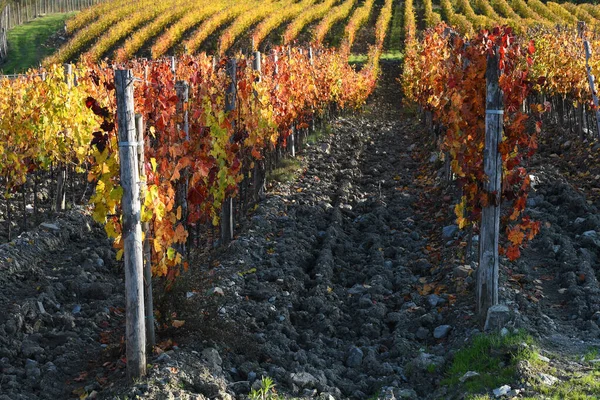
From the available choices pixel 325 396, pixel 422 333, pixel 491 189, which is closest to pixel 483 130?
pixel 491 189

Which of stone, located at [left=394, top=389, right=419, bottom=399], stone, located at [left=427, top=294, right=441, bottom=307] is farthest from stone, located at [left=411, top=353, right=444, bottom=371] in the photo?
stone, located at [left=427, top=294, right=441, bottom=307]

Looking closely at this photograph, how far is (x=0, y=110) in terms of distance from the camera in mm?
11688

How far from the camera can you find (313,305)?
666cm

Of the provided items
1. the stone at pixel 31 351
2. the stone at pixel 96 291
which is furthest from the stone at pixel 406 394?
the stone at pixel 96 291

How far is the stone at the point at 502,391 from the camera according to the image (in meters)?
4.63

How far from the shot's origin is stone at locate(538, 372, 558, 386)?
4.74 metres

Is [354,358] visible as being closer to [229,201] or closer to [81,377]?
[81,377]

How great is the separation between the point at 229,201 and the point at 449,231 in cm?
286

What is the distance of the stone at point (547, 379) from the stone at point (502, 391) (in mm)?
265

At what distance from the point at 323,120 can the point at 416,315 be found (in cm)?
1433

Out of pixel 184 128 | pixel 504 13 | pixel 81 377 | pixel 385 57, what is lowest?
pixel 81 377

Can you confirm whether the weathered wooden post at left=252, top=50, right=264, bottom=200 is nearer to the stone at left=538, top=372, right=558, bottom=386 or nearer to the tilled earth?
the tilled earth

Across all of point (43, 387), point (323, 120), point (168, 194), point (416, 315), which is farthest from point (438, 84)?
point (323, 120)

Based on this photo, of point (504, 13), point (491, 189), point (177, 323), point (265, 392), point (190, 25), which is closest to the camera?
point (265, 392)
